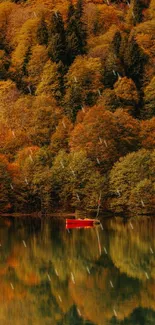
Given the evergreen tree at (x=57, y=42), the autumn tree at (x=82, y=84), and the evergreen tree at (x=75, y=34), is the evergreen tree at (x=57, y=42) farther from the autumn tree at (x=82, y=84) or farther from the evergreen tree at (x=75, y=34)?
the autumn tree at (x=82, y=84)

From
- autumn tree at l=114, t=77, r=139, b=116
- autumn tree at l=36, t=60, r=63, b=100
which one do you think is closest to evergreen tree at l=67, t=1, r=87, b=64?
autumn tree at l=36, t=60, r=63, b=100

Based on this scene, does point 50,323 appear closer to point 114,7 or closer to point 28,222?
point 28,222

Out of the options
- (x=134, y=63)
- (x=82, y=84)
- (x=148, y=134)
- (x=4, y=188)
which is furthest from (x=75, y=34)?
(x=4, y=188)

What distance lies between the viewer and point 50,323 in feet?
86.0

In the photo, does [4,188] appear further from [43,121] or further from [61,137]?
[43,121]

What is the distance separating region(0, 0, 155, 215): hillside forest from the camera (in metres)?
82.6

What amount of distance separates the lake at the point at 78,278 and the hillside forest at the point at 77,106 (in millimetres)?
26665

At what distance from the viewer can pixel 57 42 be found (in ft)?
414

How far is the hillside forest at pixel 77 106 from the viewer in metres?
82.6

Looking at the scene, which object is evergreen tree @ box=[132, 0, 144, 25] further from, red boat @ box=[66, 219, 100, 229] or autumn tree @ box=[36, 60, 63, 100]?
red boat @ box=[66, 219, 100, 229]

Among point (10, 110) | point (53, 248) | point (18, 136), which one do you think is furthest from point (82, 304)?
point (10, 110)

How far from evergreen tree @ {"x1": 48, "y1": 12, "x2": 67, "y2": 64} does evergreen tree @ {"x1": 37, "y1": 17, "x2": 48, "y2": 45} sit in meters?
1.64

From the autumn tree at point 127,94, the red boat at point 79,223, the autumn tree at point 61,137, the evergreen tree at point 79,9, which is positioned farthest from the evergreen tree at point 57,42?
the red boat at point 79,223

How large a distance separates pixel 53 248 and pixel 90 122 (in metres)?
45.0
